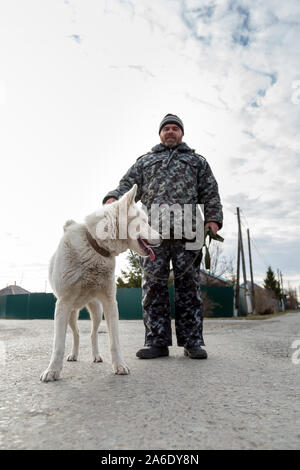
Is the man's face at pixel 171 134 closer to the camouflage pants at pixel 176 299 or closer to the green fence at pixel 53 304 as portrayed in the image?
the camouflage pants at pixel 176 299

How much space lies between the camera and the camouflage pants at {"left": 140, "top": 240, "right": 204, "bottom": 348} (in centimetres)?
374

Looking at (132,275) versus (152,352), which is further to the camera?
(132,275)

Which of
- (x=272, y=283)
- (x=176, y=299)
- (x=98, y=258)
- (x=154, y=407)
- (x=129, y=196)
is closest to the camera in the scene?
(x=154, y=407)

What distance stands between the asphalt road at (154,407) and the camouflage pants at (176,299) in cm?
62

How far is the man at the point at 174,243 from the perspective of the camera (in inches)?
147

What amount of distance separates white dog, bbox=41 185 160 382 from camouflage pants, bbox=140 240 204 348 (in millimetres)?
735

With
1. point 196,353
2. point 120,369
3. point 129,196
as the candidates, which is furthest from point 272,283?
point 120,369

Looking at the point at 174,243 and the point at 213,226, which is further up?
the point at 213,226

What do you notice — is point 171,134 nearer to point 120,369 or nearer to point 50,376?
point 120,369

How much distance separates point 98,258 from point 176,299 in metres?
1.35

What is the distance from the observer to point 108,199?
11.9ft

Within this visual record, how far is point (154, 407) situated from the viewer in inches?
70.7

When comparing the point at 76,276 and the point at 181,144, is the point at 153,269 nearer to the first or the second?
the point at 76,276

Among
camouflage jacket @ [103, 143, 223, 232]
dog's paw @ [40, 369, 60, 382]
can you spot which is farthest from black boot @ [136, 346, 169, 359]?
camouflage jacket @ [103, 143, 223, 232]
